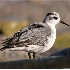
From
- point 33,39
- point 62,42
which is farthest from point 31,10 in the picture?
point 33,39

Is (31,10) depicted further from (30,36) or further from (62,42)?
(30,36)

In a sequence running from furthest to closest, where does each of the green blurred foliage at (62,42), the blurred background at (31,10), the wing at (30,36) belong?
1. the blurred background at (31,10)
2. the green blurred foliage at (62,42)
3. the wing at (30,36)

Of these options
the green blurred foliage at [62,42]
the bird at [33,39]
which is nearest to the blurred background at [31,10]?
the green blurred foliage at [62,42]

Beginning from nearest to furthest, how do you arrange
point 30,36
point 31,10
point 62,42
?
point 30,36 → point 62,42 → point 31,10

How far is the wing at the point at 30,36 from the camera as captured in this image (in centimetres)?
1171

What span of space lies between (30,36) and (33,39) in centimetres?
14

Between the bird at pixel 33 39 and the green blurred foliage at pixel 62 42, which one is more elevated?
the green blurred foliage at pixel 62 42

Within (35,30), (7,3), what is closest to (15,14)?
(7,3)

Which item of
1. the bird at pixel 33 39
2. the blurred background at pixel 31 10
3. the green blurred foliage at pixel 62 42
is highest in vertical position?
the blurred background at pixel 31 10

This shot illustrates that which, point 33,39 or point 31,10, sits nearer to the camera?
point 33,39

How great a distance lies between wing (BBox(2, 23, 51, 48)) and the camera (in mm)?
11711

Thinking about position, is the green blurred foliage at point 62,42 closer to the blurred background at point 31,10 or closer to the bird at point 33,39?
the blurred background at point 31,10

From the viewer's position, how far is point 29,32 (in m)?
11.9

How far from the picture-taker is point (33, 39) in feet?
39.5
